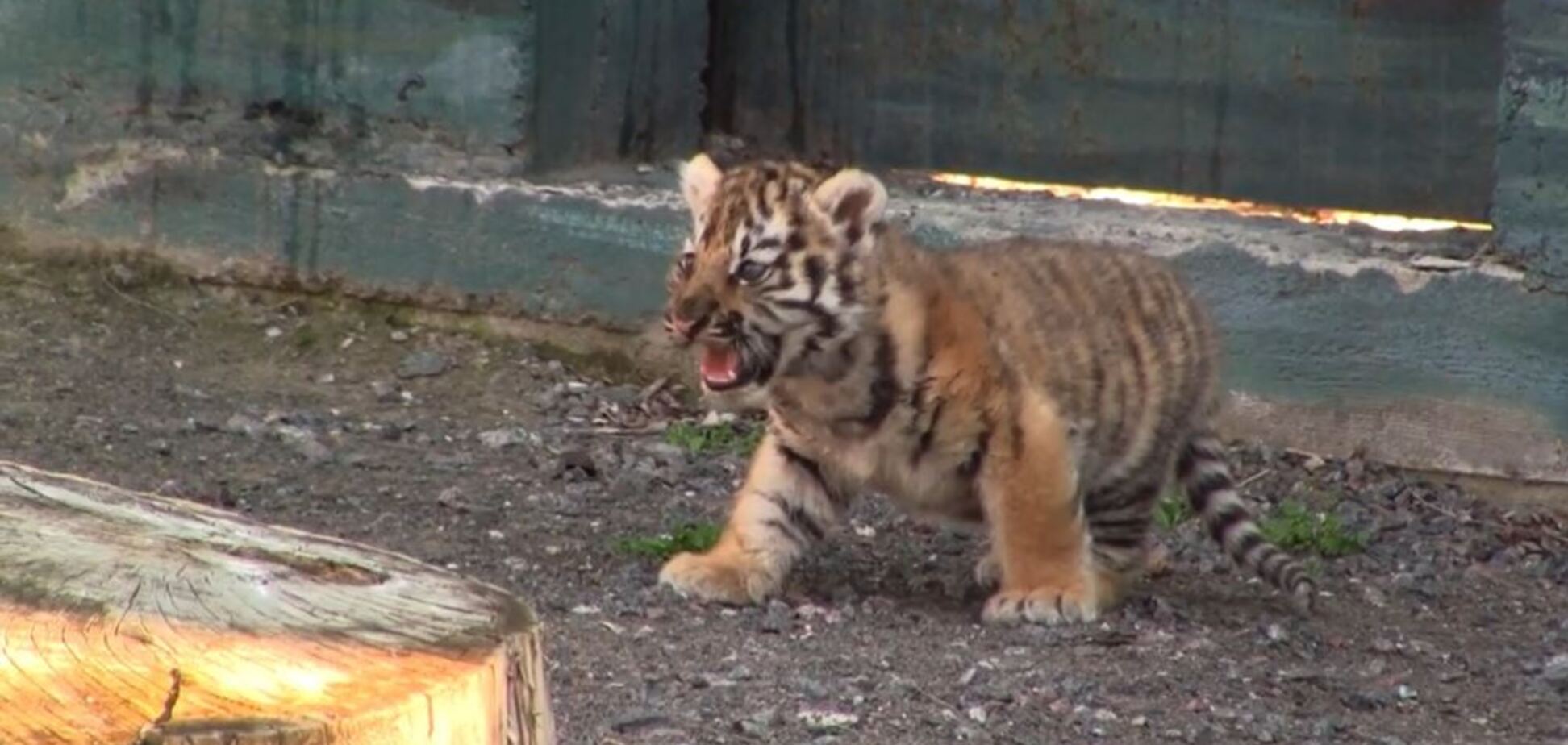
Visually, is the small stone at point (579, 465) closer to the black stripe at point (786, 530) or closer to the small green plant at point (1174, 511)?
the black stripe at point (786, 530)

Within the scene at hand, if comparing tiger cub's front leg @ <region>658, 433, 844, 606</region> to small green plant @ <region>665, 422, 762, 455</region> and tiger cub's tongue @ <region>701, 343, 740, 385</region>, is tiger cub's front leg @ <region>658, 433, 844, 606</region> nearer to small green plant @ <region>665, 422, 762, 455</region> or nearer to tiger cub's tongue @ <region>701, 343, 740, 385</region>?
tiger cub's tongue @ <region>701, 343, 740, 385</region>

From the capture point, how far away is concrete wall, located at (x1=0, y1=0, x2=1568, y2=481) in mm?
7039

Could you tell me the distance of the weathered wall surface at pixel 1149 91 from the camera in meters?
7.39

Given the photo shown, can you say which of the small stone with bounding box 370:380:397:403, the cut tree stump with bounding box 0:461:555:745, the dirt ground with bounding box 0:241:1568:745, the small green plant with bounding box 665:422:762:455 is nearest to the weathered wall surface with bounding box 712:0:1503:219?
the dirt ground with bounding box 0:241:1568:745

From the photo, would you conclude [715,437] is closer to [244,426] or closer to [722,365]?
[244,426]

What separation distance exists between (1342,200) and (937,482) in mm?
2261

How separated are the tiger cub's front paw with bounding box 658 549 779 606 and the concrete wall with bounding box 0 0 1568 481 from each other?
1.66 metres

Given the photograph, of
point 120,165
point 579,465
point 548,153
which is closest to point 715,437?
point 579,465

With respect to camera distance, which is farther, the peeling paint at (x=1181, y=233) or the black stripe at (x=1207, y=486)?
the peeling paint at (x=1181, y=233)

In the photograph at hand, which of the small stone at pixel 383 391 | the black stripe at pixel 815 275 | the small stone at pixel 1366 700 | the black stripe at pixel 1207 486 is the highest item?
the black stripe at pixel 815 275

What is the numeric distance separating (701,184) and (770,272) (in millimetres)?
272

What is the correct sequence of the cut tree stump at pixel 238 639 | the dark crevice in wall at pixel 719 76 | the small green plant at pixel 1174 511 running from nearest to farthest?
the cut tree stump at pixel 238 639 < the small green plant at pixel 1174 511 < the dark crevice in wall at pixel 719 76

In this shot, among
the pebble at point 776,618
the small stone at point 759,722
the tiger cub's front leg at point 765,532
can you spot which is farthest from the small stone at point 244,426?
the small stone at point 759,722

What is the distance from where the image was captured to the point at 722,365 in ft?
18.4
